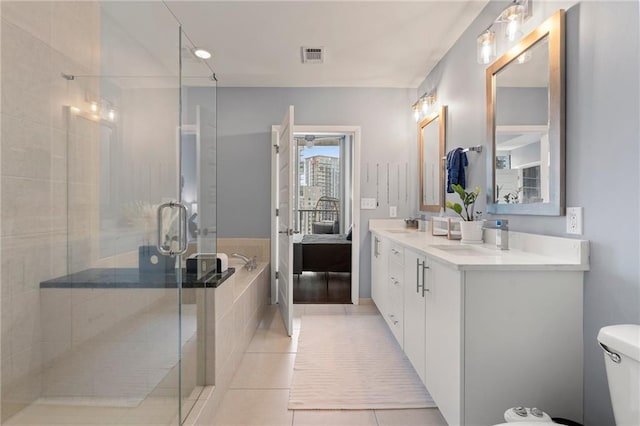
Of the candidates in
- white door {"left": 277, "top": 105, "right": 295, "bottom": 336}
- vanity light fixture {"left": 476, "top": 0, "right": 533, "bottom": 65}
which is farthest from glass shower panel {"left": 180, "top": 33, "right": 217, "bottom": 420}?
vanity light fixture {"left": 476, "top": 0, "right": 533, "bottom": 65}

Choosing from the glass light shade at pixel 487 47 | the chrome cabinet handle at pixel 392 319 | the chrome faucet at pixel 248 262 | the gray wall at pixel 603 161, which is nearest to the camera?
the gray wall at pixel 603 161

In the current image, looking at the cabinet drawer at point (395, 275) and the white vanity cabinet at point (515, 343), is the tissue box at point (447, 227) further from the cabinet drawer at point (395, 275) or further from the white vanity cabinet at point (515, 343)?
the white vanity cabinet at point (515, 343)

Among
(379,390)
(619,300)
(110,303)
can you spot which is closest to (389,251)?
(379,390)

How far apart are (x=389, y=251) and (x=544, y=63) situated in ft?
5.44

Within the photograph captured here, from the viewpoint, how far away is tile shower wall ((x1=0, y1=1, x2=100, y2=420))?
1.41 meters

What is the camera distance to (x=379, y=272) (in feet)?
10.9

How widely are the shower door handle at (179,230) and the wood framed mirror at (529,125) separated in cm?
190

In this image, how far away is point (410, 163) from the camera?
3.89 metres

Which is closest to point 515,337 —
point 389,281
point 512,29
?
point 389,281

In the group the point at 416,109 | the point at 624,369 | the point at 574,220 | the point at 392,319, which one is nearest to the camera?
the point at 624,369

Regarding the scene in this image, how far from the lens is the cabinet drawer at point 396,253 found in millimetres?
2383

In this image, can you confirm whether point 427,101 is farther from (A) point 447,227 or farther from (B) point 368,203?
(A) point 447,227

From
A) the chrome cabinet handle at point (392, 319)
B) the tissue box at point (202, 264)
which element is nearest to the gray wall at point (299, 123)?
the chrome cabinet handle at point (392, 319)

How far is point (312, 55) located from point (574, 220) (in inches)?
97.7
